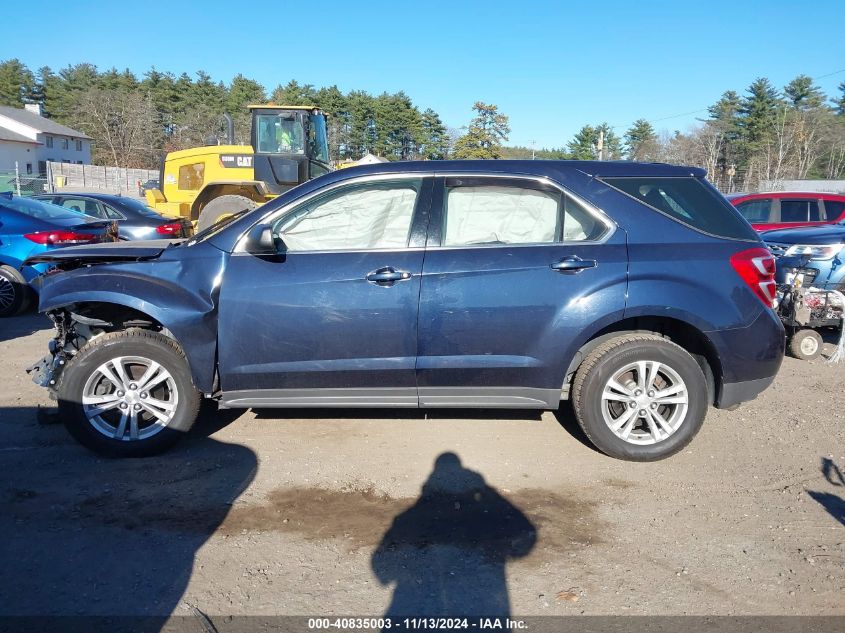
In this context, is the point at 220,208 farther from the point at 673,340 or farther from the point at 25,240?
the point at 673,340

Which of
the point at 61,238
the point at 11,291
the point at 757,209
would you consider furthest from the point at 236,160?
the point at 757,209

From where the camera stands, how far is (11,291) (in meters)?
8.95

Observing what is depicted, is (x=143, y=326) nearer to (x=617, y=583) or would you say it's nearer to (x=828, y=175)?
(x=617, y=583)

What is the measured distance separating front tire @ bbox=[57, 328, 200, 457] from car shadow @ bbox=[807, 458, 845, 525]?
4072mm

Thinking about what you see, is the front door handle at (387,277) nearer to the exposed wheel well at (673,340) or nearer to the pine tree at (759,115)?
the exposed wheel well at (673,340)

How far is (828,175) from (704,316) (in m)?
56.6

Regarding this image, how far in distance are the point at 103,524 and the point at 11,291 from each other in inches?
268

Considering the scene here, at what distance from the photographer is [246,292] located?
167 inches

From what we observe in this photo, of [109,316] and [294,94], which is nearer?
[109,316]

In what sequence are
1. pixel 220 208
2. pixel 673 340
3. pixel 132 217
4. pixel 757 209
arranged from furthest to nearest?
1. pixel 757 209
2. pixel 132 217
3. pixel 220 208
4. pixel 673 340

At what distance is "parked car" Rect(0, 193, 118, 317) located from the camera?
880 cm

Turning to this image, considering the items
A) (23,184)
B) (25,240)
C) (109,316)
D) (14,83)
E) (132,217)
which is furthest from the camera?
(14,83)

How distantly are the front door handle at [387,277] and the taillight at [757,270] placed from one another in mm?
2188

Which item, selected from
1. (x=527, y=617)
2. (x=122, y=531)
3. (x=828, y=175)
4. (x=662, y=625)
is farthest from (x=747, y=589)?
(x=828, y=175)
